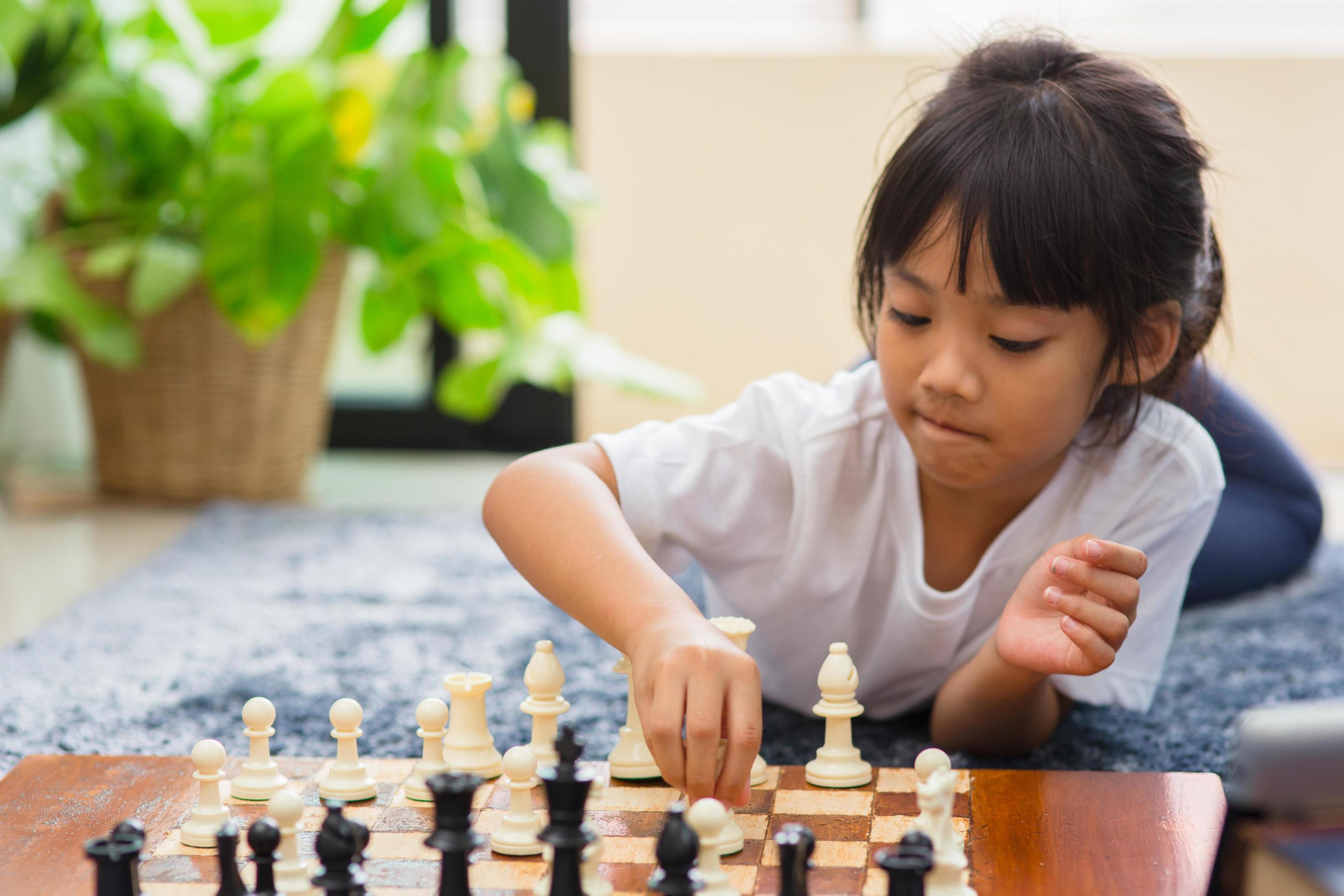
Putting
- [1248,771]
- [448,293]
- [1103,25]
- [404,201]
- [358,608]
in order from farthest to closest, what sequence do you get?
1. [1103,25]
2. [448,293]
3. [404,201]
4. [358,608]
5. [1248,771]

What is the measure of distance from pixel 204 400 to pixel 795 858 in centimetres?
189

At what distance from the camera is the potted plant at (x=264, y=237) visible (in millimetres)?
2139

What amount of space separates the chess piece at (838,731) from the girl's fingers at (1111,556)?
161 millimetres

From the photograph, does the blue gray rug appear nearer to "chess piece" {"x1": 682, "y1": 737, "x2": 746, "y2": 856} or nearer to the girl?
the girl

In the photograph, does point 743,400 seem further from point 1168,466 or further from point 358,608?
point 358,608

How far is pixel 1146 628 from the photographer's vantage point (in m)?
1.13

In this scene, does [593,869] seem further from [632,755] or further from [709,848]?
[632,755]

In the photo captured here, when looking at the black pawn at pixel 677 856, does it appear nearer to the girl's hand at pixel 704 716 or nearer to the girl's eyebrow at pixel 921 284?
the girl's hand at pixel 704 716

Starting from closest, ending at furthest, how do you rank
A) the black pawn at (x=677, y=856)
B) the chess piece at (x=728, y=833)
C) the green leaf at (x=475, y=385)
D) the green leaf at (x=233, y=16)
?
the black pawn at (x=677, y=856) < the chess piece at (x=728, y=833) < the green leaf at (x=233, y=16) < the green leaf at (x=475, y=385)

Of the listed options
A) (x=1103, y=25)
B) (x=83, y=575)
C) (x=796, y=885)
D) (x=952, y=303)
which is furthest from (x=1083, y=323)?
(x=1103, y=25)

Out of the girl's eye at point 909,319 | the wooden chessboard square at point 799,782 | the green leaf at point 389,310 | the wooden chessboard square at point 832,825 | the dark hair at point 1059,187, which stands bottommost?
the green leaf at point 389,310

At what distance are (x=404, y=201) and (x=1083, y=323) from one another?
1.46 m

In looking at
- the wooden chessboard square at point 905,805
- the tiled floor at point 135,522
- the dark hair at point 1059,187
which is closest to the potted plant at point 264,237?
the tiled floor at point 135,522

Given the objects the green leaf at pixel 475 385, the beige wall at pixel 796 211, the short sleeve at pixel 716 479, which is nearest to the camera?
the short sleeve at pixel 716 479
